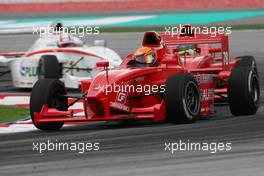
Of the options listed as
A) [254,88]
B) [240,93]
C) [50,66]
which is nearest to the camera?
[240,93]

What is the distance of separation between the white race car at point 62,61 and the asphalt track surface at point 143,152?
4707mm

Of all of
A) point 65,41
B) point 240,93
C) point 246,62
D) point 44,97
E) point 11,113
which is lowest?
point 11,113

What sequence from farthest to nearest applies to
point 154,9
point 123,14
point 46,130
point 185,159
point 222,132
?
point 154,9
point 123,14
point 46,130
point 222,132
point 185,159

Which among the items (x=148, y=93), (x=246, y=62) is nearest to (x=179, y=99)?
(x=148, y=93)

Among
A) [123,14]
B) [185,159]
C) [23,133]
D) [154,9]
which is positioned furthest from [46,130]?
[154,9]

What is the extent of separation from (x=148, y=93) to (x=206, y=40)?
2.76 meters

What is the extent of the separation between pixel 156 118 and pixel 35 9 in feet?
112

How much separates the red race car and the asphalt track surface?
0.63ft

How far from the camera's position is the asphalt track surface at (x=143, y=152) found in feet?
31.1

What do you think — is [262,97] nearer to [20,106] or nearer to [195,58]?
[195,58]

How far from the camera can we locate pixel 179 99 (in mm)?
12641

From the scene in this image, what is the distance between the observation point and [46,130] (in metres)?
13.2

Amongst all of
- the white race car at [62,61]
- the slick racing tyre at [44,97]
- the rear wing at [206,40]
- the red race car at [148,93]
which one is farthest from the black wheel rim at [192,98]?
the white race car at [62,61]

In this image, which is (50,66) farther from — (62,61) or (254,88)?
(254,88)
